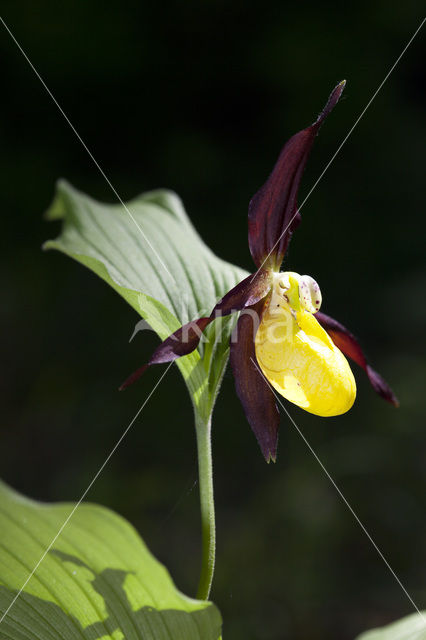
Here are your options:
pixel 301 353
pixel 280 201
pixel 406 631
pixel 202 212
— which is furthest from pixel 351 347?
pixel 202 212

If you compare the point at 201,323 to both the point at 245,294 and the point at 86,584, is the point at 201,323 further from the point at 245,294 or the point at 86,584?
the point at 86,584

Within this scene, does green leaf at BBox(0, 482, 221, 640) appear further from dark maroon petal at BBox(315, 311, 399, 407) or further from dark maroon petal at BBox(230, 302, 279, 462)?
dark maroon petal at BBox(315, 311, 399, 407)

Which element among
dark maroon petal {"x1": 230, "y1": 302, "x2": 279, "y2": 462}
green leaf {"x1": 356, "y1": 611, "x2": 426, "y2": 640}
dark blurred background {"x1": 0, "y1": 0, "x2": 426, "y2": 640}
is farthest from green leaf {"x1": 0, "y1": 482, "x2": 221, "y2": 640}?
dark blurred background {"x1": 0, "y1": 0, "x2": 426, "y2": 640}

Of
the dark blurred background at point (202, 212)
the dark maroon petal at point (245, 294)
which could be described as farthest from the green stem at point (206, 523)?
the dark blurred background at point (202, 212)

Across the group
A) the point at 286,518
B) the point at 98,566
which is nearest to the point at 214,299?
the point at 98,566

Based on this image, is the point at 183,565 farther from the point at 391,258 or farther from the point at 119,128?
the point at 119,128

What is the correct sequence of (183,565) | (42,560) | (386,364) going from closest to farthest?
(42,560) → (183,565) → (386,364)
